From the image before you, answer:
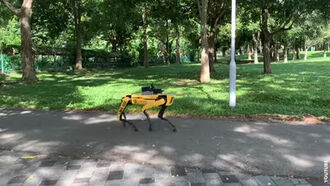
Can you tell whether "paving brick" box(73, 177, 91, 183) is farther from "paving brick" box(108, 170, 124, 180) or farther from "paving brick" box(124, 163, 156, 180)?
"paving brick" box(124, 163, 156, 180)

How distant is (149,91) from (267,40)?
17138 mm

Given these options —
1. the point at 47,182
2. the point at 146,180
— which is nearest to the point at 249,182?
the point at 146,180

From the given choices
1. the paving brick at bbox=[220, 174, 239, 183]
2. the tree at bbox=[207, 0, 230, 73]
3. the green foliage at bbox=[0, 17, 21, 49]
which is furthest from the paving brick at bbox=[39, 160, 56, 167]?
the green foliage at bbox=[0, 17, 21, 49]

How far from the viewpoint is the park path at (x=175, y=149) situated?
4.98 meters

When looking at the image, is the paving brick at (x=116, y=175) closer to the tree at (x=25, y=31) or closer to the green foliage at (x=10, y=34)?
the tree at (x=25, y=31)

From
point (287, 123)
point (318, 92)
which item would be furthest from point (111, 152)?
point (318, 92)

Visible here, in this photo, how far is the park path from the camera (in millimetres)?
4984

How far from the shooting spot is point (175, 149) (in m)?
6.05

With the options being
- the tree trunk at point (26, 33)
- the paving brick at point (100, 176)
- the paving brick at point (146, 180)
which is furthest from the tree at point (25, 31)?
the paving brick at point (146, 180)

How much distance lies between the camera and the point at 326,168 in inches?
198

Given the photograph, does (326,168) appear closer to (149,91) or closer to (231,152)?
(231,152)

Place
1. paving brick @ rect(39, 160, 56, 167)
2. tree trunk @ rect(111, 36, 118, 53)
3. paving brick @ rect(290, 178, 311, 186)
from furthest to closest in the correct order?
tree trunk @ rect(111, 36, 118, 53), paving brick @ rect(39, 160, 56, 167), paving brick @ rect(290, 178, 311, 186)

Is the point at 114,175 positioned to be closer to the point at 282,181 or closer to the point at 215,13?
the point at 282,181

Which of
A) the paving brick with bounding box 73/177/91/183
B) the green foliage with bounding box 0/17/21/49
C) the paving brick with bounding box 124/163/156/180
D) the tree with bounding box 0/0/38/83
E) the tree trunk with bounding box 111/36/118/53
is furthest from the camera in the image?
the tree trunk with bounding box 111/36/118/53
